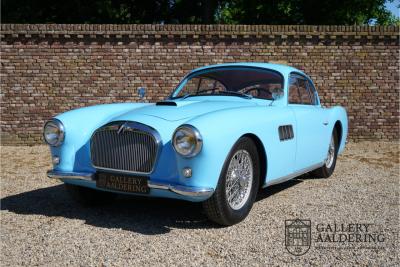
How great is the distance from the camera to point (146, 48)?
884 centimetres

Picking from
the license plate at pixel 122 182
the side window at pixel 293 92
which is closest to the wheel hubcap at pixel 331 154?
the side window at pixel 293 92

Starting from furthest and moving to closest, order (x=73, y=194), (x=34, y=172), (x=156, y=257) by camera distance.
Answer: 1. (x=34, y=172)
2. (x=73, y=194)
3. (x=156, y=257)

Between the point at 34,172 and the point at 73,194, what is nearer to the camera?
the point at 73,194

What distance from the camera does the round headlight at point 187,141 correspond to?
3047 mm

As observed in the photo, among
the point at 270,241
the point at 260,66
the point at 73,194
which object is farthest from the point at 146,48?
the point at 270,241

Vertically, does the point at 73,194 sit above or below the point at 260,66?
below

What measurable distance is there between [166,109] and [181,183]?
88cm

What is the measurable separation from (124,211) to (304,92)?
2.74 meters

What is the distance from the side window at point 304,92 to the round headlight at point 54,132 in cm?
286

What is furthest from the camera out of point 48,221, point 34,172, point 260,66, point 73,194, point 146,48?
point 146,48

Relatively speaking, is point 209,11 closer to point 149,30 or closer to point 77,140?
point 149,30

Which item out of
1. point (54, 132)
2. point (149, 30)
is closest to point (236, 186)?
point (54, 132)

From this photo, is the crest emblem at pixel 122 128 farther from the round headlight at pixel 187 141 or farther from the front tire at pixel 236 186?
the front tire at pixel 236 186

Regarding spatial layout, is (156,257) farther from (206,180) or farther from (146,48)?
(146,48)
